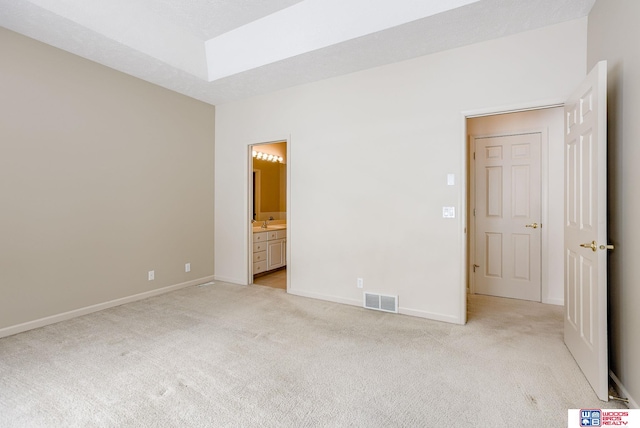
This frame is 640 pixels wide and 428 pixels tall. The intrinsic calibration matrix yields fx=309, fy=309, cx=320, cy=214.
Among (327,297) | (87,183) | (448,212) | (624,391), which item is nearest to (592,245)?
(624,391)

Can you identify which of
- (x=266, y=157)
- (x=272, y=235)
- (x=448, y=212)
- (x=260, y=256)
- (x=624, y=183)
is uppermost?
(x=266, y=157)

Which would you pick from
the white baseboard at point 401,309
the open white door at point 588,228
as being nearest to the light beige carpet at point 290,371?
the white baseboard at point 401,309

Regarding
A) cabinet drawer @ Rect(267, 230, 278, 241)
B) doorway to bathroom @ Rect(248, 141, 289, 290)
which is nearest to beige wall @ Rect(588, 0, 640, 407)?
doorway to bathroom @ Rect(248, 141, 289, 290)

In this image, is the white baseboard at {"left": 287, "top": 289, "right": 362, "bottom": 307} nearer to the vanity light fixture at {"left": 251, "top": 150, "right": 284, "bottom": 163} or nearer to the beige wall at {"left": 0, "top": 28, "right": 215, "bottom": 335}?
the beige wall at {"left": 0, "top": 28, "right": 215, "bottom": 335}

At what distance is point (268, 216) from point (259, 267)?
1407mm

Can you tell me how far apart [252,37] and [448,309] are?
Result: 3.52m

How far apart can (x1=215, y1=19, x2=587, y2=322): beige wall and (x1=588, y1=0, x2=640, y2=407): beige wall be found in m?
0.64

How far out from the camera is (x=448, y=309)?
10.2 ft

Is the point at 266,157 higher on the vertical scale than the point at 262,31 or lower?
lower

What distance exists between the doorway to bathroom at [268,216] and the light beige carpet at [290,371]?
156cm

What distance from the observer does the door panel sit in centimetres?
377

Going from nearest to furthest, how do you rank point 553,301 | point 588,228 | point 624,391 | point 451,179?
point 624,391
point 588,228
point 451,179
point 553,301

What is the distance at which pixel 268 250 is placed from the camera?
5.21 meters

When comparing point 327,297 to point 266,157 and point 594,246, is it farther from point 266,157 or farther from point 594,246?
point 266,157
